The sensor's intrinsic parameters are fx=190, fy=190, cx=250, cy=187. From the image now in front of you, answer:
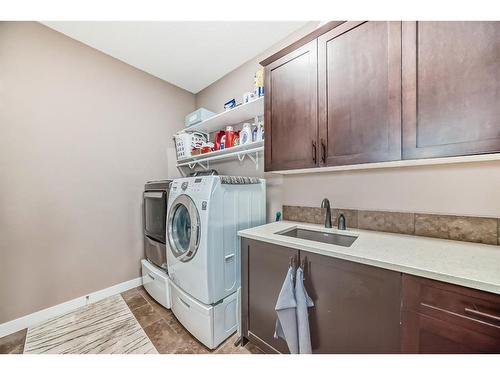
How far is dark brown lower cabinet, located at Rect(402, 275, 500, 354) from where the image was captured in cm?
65

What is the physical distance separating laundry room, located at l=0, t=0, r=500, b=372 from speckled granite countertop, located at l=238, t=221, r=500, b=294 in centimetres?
1

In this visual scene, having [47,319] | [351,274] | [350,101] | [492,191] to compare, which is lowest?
[47,319]

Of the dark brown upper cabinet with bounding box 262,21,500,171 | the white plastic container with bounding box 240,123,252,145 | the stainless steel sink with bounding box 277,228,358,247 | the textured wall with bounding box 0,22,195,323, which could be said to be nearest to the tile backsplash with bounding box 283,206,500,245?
A: the stainless steel sink with bounding box 277,228,358,247

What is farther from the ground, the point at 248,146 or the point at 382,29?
the point at 382,29

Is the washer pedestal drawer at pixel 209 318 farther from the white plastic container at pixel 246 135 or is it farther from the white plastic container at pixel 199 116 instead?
the white plastic container at pixel 199 116

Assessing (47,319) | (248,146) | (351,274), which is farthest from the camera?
(248,146)

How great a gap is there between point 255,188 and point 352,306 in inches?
42.8

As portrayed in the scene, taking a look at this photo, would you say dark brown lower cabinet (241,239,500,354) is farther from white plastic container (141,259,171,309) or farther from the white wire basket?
the white wire basket

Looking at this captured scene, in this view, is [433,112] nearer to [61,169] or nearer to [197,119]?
[197,119]

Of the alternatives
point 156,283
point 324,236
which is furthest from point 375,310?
point 156,283

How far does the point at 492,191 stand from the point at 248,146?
167cm

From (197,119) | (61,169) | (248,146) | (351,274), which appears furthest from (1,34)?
(351,274)

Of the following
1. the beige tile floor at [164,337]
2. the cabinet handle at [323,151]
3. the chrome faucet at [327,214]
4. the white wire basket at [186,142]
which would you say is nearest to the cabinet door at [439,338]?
the chrome faucet at [327,214]
